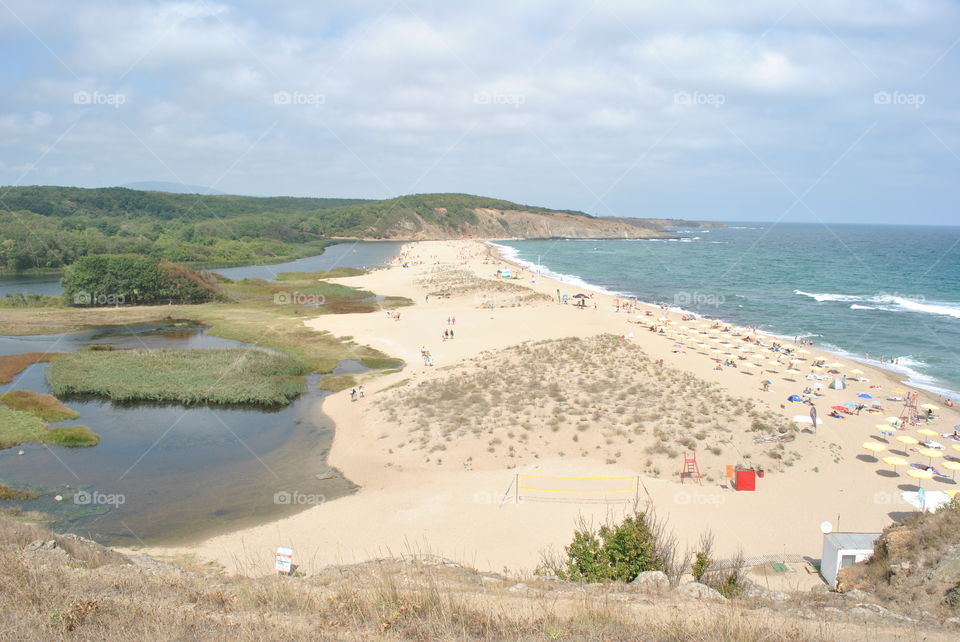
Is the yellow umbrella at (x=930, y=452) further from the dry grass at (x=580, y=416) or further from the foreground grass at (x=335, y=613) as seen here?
the foreground grass at (x=335, y=613)

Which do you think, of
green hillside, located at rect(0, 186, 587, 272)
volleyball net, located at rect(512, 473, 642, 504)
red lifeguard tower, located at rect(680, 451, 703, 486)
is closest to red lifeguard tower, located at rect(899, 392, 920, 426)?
red lifeguard tower, located at rect(680, 451, 703, 486)

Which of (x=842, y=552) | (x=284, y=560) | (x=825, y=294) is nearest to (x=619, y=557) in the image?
(x=842, y=552)

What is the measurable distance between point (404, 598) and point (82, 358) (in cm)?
3942

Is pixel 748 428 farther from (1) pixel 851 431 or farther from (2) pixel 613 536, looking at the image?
(2) pixel 613 536

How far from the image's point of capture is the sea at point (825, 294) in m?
43.2

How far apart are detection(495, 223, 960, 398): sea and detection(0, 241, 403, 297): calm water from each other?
Result: 36.6 meters

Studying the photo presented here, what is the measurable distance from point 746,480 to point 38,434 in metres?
30.3

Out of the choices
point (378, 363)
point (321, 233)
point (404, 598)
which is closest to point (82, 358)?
point (378, 363)

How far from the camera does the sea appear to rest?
43250mm

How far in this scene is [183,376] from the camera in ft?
114

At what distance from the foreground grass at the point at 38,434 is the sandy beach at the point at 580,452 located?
1091cm

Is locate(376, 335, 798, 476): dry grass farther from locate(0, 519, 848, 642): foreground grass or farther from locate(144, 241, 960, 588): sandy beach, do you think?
locate(0, 519, 848, 642): foreground grass

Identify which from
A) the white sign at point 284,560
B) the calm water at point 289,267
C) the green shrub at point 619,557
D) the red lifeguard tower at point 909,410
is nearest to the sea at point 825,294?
the red lifeguard tower at point 909,410

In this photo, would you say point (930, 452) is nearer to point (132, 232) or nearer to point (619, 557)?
point (619, 557)
